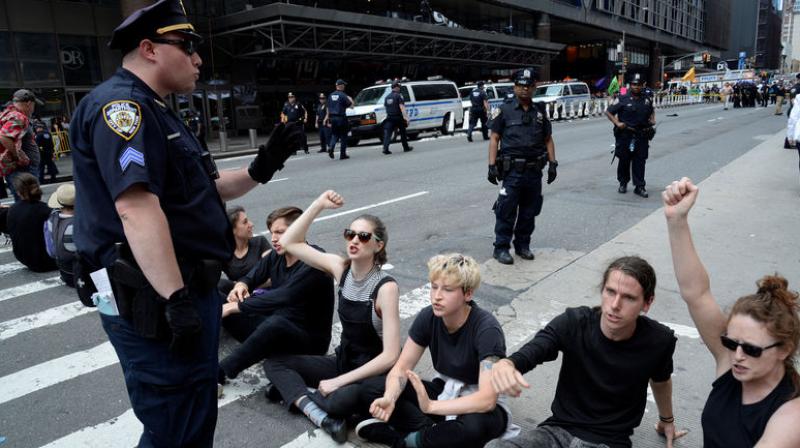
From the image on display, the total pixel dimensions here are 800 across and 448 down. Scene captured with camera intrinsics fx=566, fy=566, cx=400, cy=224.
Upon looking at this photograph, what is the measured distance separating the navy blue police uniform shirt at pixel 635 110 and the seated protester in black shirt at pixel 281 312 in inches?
277

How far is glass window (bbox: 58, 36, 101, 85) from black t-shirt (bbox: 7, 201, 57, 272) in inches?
678

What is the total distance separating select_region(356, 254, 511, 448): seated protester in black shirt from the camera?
2725mm

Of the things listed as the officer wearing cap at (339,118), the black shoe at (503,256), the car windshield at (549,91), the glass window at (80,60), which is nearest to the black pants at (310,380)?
the black shoe at (503,256)

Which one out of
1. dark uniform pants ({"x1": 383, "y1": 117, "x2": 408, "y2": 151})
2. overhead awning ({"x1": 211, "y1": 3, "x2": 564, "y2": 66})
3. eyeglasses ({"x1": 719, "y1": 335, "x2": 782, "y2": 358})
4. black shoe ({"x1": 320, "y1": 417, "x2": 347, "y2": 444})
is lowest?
black shoe ({"x1": 320, "y1": 417, "x2": 347, "y2": 444})

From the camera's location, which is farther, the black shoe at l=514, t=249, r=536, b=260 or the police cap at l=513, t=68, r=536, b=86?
the black shoe at l=514, t=249, r=536, b=260

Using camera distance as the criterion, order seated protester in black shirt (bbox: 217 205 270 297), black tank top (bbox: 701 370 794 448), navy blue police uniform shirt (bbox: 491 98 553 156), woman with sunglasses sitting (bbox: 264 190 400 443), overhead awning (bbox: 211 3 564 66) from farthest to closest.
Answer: overhead awning (bbox: 211 3 564 66) < navy blue police uniform shirt (bbox: 491 98 553 156) < seated protester in black shirt (bbox: 217 205 270 297) < woman with sunglasses sitting (bbox: 264 190 400 443) < black tank top (bbox: 701 370 794 448)

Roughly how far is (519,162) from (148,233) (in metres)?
4.55

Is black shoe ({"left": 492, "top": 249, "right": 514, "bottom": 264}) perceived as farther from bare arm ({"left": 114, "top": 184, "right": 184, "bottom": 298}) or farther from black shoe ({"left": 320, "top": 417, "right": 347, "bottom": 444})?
bare arm ({"left": 114, "top": 184, "right": 184, "bottom": 298})

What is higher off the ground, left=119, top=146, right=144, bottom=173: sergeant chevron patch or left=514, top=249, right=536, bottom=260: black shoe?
left=119, top=146, right=144, bottom=173: sergeant chevron patch

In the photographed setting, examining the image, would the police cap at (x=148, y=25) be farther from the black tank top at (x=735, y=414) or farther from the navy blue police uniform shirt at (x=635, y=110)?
the navy blue police uniform shirt at (x=635, y=110)

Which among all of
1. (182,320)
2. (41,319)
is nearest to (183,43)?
(182,320)

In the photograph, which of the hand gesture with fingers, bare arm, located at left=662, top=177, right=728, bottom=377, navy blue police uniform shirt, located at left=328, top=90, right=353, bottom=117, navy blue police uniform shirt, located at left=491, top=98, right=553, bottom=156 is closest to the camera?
the hand gesture with fingers

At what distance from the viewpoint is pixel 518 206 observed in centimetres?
610

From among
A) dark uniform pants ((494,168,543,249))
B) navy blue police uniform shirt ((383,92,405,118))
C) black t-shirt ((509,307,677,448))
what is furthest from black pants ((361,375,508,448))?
Result: navy blue police uniform shirt ((383,92,405,118))
